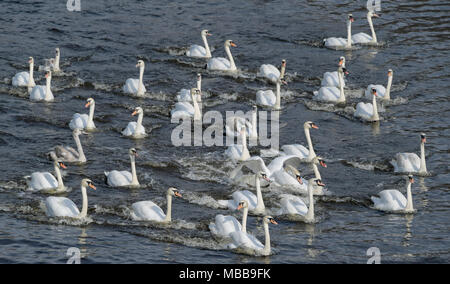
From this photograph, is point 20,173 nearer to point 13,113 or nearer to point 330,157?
point 13,113

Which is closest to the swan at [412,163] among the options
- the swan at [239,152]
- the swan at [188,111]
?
the swan at [239,152]

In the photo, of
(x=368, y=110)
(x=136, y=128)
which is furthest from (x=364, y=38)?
(x=136, y=128)

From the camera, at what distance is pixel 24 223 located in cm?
2059

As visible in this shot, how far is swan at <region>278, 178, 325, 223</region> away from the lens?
21.8 metres

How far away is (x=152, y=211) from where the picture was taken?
2116 centimetres

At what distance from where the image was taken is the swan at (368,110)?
2936cm

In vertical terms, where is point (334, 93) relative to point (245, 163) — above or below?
above

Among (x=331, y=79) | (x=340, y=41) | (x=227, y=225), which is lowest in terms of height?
(x=227, y=225)

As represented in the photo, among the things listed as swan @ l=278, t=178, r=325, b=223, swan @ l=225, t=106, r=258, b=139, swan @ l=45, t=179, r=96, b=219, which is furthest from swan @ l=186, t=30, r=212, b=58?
swan @ l=45, t=179, r=96, b=219

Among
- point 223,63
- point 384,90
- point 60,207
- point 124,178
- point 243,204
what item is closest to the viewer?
point 243,204

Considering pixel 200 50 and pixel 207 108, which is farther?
pixel 200 50

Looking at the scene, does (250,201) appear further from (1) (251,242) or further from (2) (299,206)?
(1) (251,242)

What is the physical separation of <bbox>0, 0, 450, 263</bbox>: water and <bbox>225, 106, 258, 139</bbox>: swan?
0.99m

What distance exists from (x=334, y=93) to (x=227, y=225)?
11.8 meters
